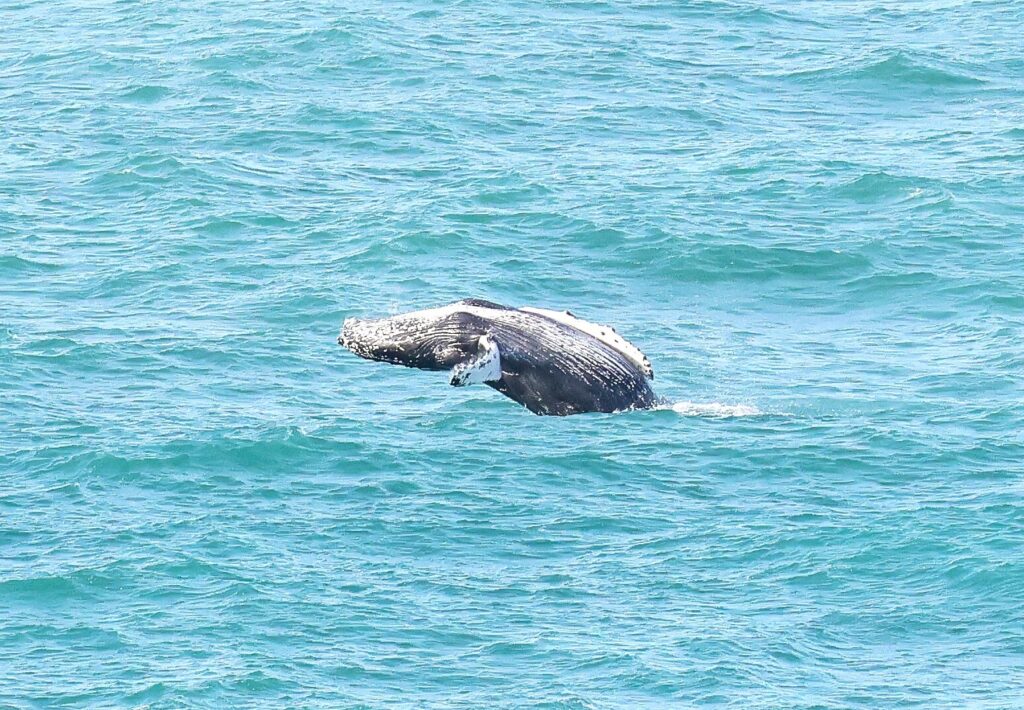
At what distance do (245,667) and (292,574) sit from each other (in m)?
3.18

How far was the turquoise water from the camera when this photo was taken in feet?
117

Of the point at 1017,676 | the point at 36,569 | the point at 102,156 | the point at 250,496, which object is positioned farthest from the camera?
the point at 102,156

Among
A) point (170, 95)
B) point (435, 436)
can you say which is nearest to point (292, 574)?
point (435, 436)

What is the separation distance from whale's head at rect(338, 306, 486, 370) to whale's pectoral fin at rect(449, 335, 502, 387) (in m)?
0.44

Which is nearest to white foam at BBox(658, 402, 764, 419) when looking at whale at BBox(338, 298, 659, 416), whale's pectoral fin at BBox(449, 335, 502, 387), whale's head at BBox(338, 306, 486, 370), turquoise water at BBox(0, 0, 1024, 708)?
turquoise water at BBox(0, 0, 1024, 708)

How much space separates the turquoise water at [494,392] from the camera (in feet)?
117

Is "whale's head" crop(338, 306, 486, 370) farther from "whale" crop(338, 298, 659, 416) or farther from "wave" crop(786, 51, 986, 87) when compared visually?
"wave" crop(786, 51, 986, 87)

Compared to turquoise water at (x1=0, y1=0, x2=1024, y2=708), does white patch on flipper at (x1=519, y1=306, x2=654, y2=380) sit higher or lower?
higher

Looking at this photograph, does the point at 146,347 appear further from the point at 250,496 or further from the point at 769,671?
the point at 769,671

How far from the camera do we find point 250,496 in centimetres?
4078

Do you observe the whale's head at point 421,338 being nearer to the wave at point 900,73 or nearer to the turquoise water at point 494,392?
the turquoise water at point 494,392

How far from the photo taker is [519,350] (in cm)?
3884

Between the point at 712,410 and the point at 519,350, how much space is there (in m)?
6.48

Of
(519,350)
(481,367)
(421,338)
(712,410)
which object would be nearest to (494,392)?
(712,410)
